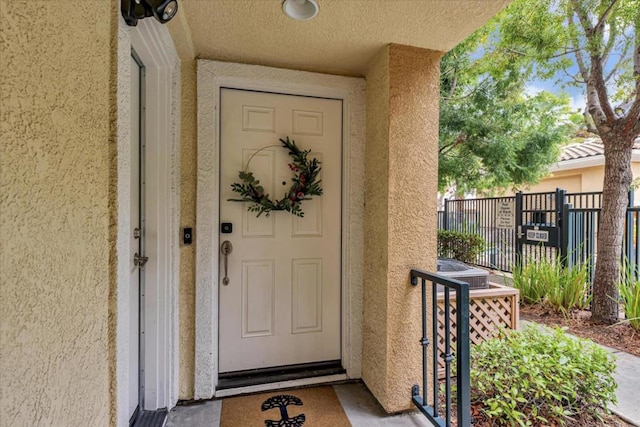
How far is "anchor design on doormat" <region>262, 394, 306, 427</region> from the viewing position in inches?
70.7

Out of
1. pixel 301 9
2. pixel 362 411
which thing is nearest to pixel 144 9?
pixel 301 9

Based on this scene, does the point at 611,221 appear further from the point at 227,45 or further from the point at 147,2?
the point at 147,2

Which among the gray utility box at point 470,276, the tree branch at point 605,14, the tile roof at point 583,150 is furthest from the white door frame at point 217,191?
the tile roof at point 583,150

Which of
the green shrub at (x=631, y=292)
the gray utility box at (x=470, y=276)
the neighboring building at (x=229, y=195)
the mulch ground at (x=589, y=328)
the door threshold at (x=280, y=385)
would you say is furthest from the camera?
the green shrub at (x=631, y=292)

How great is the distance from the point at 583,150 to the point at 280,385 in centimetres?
870

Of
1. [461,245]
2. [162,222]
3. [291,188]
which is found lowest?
[461,245]

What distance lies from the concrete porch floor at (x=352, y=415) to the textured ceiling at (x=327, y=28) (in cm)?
215

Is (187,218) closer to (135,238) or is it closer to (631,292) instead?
(135,238)

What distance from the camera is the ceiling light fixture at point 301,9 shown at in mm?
1533

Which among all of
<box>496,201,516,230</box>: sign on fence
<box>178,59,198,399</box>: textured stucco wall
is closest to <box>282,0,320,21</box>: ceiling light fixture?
<box>178,59,198,399</box>: textured stucco wall

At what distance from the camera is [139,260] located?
69.0 inches

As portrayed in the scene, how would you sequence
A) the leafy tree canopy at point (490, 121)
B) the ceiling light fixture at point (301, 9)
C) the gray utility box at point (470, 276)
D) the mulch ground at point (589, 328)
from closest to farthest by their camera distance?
the ceiling light fixture at point (301, 9) < the gray utility box at point (470, 276) < the mulch ground at point (589, 328) < the leafy tree canopy at point (490, 121)

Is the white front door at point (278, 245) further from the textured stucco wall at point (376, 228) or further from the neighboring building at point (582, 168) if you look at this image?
the neighboring building at point (582, 168)

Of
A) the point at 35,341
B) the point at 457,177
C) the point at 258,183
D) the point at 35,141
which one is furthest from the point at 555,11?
the point at 35,341
